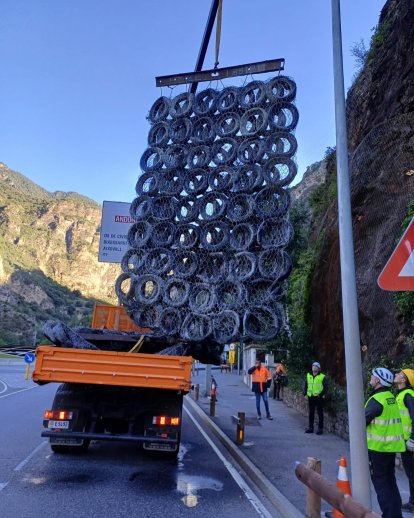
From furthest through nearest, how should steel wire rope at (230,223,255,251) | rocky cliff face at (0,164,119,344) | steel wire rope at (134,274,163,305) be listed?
rocky cliff face at (0,164,119,344), steel wire rope at (134,274,163,305), steel wire rope at (230,223,255,251)

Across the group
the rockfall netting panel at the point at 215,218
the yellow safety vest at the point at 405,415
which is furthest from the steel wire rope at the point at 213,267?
the yellow safety vest at the point at 405,415

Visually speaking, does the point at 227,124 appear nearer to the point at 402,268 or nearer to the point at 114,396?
the point at 114,396

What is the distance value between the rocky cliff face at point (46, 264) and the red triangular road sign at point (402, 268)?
8122 cm

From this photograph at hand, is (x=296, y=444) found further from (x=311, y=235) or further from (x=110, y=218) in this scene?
(x=110, y=218)

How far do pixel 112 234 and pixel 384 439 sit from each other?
56.8 feet

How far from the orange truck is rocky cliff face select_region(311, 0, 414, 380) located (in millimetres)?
4187

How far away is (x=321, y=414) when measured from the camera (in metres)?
11.1

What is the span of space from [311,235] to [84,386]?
13.8 metres

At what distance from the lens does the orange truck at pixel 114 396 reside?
23.9 feet

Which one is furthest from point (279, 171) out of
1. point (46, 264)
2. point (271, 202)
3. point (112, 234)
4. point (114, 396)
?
point (46, 264)

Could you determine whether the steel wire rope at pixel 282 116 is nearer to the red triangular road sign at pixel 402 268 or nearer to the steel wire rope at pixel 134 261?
the steel wire rope at pixel 134 261

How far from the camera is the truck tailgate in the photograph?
7.25 metres

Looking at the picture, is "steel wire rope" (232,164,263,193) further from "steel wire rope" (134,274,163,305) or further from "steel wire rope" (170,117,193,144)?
"steel wire rope" (134,274,163,305)

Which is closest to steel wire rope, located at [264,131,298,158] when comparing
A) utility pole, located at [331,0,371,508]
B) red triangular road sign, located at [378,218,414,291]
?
utility pole, located at [331,0,371,508]
